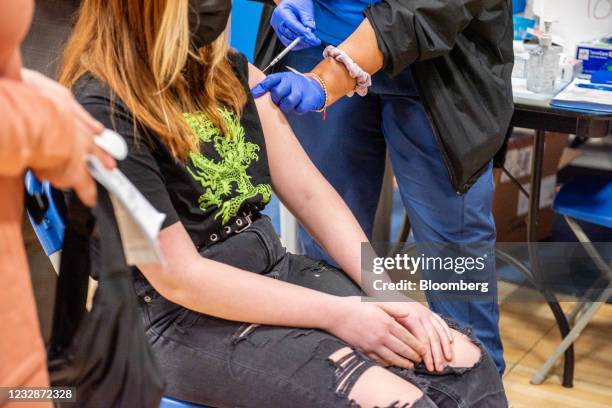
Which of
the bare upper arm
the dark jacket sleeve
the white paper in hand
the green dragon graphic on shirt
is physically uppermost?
the white paper in hand

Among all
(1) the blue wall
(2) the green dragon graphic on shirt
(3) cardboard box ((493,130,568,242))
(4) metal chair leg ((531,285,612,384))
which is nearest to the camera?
(2) the green dragon graphic on shirt

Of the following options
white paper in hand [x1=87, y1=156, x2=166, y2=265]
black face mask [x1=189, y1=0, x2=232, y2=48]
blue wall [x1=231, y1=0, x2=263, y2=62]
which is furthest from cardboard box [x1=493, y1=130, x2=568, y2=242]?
white paper in hand [x1=87, y1=156, x2=166, y2=265]

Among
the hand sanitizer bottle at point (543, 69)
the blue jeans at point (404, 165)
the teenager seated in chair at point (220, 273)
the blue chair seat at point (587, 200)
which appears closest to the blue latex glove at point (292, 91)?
the teenager seated in chair at point (220, 273)

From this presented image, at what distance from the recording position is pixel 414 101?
196cm

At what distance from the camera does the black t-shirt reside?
4.47 feet

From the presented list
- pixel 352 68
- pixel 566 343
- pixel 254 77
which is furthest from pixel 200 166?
pixel 566 343

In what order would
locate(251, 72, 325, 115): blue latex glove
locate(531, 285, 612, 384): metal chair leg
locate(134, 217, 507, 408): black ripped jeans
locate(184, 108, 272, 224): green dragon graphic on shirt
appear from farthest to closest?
1. locate(531, 285, 612, 384): metal chair leg
2. locate(251, 72, 325, 115): blue latex glove
3. locate(184, 108, 272, 224): green dragon graphic on shirt
4. locate(134, 217, 507, 408): black ripped jeans

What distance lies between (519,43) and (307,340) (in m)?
1.54

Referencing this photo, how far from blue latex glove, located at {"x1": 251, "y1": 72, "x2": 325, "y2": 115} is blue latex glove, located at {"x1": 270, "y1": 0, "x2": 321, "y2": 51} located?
0.17 m

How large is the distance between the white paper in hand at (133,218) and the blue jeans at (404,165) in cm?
111

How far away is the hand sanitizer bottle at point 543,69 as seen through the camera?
2260mm

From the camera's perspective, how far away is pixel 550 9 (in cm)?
254

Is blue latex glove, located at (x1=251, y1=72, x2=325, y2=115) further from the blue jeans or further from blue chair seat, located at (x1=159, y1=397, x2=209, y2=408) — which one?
blue chair seat, located at (x1=159, y1=397, x2=209, y2=408)

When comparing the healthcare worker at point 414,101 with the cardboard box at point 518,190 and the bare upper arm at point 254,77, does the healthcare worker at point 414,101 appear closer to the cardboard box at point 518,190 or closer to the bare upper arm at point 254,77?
the bare upper arm at point 254,77
